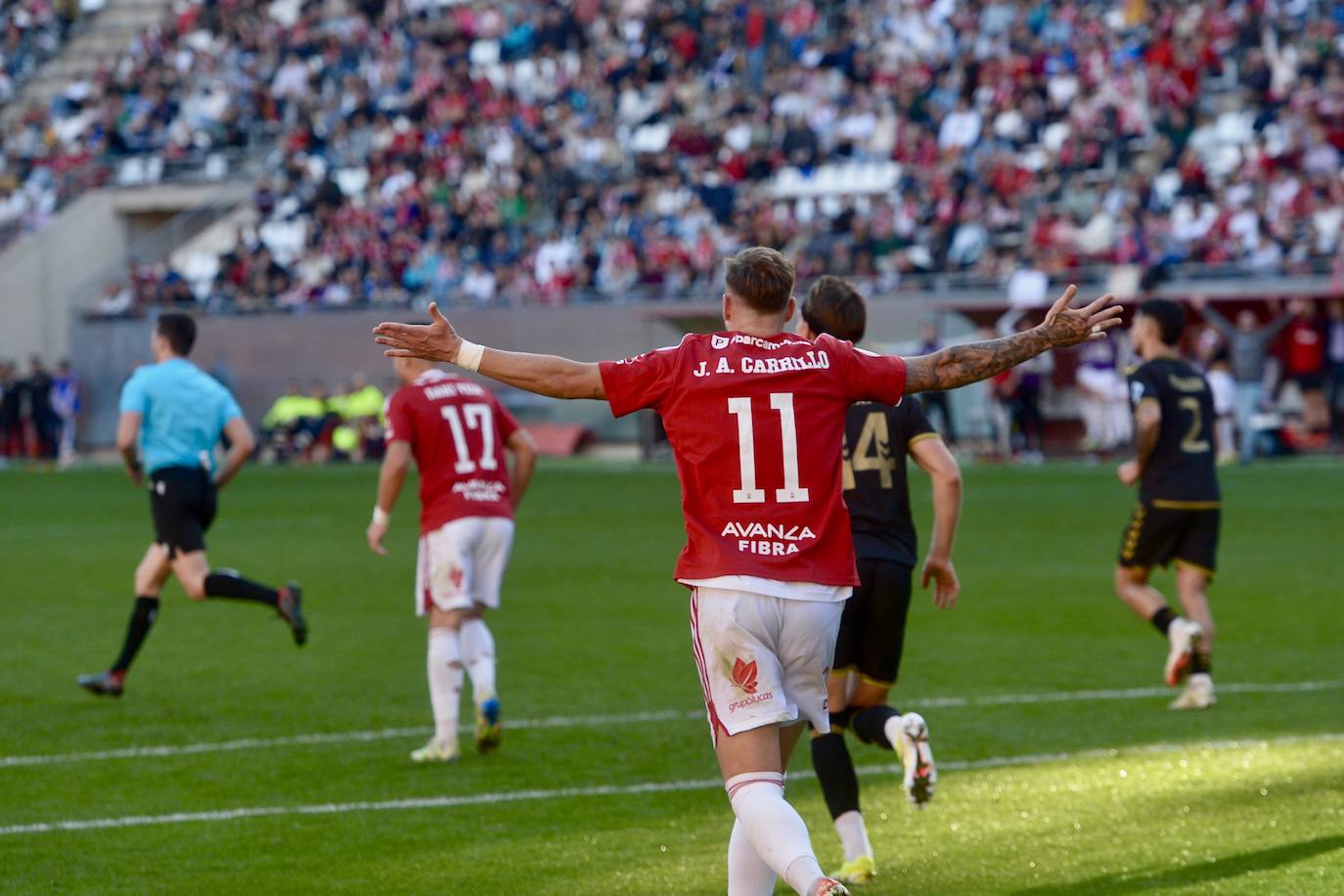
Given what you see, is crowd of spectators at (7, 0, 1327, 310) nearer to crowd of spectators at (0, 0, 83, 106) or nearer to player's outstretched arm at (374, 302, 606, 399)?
crowd of spectators at (0, 0, 83, 106)

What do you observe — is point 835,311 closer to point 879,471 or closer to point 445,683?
point 879,471

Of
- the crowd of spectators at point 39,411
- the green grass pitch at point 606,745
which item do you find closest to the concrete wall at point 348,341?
the crowd of spectators at point 39,411

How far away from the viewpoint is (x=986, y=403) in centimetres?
3017

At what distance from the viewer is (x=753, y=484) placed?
16.9ft

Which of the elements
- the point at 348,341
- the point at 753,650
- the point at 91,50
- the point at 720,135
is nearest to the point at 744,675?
the point at 753,650

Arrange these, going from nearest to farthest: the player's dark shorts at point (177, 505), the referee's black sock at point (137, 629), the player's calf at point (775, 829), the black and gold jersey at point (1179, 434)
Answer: the player's calf at point (775, 829) → the black and gold jersey at point (1179, 434) → the referee's black sock at point (137, 629) → the player's dark shorts at point (177, 505)

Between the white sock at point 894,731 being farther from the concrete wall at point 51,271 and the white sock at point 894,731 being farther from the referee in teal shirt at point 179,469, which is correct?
the concrete wall at point 51,271

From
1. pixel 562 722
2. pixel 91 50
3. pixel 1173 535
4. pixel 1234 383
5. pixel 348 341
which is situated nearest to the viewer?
pixel 562 722

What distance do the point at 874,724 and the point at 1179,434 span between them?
3809 millimetres

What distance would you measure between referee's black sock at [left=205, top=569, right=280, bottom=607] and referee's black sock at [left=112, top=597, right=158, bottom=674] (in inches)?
12.9

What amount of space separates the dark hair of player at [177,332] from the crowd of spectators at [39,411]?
28806 mm

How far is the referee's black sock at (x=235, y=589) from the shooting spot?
1054 cm

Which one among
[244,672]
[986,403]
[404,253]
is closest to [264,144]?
[404,253]

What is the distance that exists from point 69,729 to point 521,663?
9.77ft
